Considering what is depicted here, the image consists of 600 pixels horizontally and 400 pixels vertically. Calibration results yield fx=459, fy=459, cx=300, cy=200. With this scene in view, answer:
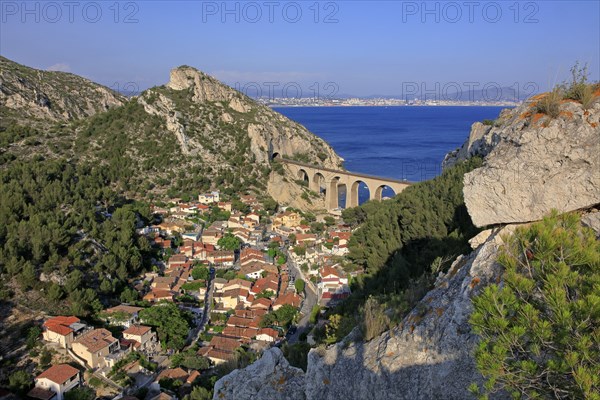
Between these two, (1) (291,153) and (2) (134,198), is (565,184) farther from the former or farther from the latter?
(1) (291,153)

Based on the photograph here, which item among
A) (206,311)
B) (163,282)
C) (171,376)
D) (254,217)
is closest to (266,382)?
(171,376)

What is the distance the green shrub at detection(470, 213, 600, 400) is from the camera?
2.93m

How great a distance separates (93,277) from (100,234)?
147 inches

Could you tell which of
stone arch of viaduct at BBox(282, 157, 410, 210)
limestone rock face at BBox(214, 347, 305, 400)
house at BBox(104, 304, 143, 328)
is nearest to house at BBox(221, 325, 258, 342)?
house at BBox(104, 304, 143, 328)

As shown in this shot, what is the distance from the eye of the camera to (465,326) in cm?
437

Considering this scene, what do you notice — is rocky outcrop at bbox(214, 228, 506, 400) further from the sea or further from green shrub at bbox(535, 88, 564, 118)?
the sea

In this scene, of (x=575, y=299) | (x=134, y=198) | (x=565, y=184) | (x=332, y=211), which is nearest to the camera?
(x=575, y=299)

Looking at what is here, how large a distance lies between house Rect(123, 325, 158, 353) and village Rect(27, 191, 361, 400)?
0.03 meters

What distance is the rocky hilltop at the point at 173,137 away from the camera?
122ft

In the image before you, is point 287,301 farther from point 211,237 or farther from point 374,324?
point 374,324

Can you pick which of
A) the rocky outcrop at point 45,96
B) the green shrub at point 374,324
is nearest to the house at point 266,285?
the green shrub at point 374,324

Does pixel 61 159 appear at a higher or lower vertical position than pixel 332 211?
higher

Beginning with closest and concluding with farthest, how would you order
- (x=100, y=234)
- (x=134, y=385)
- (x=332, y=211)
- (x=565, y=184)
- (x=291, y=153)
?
(x=565, y=184) < (x=134, y=385) < (x=100, y=234) < (x=332, y=211) < (x=291, y=153)

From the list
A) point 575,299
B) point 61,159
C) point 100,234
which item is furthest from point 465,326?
point 61,159
